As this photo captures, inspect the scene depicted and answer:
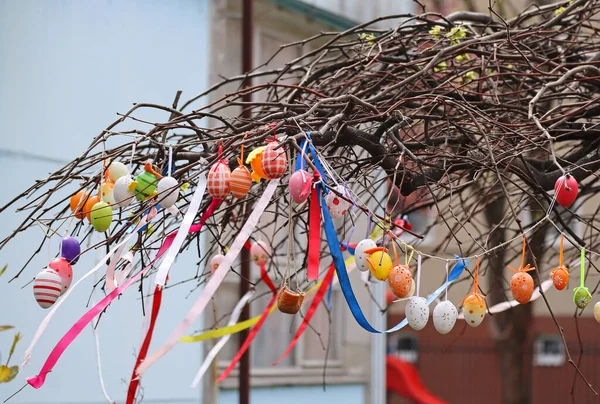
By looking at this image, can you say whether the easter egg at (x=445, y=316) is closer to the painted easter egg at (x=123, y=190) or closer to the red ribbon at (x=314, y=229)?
the red ribbon at (x=314, y=229)

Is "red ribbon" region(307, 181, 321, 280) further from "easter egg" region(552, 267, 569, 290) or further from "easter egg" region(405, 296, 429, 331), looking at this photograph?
"easter egg" region(552, 267, 569, 290)

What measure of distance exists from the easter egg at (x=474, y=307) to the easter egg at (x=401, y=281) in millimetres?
267

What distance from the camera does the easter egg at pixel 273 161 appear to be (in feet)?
9.73

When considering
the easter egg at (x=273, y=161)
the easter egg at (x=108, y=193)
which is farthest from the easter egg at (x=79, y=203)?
the easter egg at (x=273, y=161)

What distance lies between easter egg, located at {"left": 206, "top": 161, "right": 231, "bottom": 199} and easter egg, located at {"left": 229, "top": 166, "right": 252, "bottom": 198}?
2cm

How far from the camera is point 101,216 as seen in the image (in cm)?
310

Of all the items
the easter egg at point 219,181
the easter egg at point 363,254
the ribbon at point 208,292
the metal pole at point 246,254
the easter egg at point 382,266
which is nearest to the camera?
the ribbon at point 208,292

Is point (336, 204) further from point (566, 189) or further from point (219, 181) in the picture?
point (566, 189)

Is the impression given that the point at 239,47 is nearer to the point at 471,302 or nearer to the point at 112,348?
the point at 112,348

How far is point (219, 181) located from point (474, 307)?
934mm

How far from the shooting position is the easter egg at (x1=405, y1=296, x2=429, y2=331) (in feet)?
10.0

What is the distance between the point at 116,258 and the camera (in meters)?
3.22

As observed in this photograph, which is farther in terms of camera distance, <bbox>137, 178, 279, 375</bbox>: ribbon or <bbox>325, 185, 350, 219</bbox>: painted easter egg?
<bbox>325, 185, 350, 219</bbox>: painted easter egg

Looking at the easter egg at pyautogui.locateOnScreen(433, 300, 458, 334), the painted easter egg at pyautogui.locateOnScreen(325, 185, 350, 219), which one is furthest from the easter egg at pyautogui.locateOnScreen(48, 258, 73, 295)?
the easter egg at pyautogui.locateOnScreen(433, 300, 458, 334)
